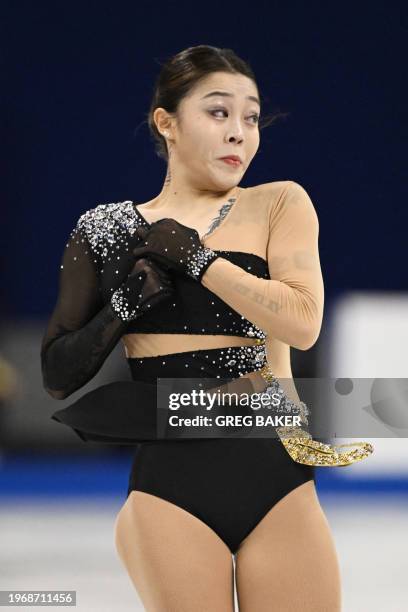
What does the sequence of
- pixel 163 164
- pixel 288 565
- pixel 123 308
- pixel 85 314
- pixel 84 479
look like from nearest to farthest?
pixel 288 565 → pixel 123 308 → pixel 85 314 → pixel 84 479 → pixel 163 164

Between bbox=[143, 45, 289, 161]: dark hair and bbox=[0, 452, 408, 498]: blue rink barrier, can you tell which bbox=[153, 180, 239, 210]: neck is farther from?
bbox=[0, 452, 408, 498]: blue rink barrier

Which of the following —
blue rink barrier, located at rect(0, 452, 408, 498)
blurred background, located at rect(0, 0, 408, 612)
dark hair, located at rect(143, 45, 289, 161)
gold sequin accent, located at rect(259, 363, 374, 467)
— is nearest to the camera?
gold sequin accent, located at rect(259, 363, 374, 467)

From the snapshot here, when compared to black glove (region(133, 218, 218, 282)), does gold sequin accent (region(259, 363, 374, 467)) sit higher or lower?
lower

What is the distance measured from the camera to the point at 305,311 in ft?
5.35

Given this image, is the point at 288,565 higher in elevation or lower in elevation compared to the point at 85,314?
lower

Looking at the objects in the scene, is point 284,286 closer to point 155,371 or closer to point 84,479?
point 155,371

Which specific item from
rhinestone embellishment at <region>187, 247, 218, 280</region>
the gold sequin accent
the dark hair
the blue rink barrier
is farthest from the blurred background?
rhinestone embellishment at <region>187, 247, 218, 280</region>

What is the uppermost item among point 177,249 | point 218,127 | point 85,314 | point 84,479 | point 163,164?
point 163,164

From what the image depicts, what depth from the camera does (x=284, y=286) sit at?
1632 millimetres

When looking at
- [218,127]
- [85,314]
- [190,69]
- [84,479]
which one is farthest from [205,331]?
[84,479]

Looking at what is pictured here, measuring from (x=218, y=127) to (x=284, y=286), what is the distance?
342 mm

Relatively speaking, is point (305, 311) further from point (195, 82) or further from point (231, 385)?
point (195, 82)

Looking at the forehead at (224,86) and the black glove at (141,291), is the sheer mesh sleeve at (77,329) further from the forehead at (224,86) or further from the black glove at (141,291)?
the forehead at (224,86)

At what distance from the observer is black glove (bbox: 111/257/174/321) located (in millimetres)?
1664
